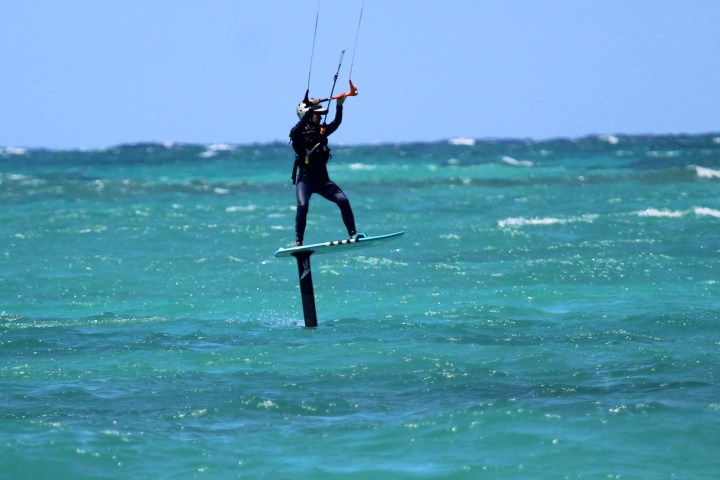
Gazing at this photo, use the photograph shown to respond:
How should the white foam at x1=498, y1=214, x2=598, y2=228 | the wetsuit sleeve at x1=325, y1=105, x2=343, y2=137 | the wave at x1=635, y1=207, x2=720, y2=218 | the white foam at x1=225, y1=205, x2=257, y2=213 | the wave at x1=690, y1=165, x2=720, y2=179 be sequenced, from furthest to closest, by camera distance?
1. the wave at x1=690, y1=165, x2=720, y2=179
2. the white foam at x1=225, y1=205, x2=257, y2=213
3. the wave at x1=635, y1=207, x2=720, y2=218
4. the white foam at x1=498, y1=214, x2=598, y2=228
5. the wetsuit sleeve at x1=325, y1=105, x2=343, y2=137

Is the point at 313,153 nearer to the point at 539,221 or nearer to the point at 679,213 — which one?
the point at 539,221

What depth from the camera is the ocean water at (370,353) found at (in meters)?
9.74

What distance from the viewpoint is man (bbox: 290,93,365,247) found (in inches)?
543

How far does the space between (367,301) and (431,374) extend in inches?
232

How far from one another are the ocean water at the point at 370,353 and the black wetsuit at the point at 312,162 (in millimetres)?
1605

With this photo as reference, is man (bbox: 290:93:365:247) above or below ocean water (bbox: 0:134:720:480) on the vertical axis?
above

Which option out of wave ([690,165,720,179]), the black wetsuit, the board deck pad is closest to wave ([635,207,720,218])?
wave ([690,165,720,179])

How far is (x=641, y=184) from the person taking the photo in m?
48.2

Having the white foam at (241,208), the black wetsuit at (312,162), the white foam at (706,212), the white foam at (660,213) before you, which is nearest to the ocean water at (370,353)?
the white foam at (706,212)

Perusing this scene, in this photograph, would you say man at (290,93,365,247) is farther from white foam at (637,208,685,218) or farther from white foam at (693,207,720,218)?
white foam at (693,207,720,218)

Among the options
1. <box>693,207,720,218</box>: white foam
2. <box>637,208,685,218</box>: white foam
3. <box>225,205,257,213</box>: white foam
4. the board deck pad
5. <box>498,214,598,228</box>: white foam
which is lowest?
<box>693,207,720,218</box>: white foam

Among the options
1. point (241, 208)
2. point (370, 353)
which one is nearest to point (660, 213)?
point (241, 208)

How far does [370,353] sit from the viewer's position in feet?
44.4

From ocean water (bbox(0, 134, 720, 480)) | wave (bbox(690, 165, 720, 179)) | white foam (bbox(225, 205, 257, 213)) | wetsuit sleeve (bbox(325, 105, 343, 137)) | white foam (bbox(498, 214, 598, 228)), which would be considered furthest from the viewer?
wave (bbox(690, 165, 720, 179))
